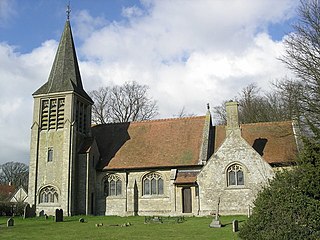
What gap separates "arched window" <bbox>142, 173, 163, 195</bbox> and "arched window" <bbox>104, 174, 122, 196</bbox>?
7.72 feet

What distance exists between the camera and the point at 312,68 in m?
21.6

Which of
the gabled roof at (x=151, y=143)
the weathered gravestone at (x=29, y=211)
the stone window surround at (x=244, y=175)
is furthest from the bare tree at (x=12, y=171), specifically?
the stone window surround at (x=244, y=175)

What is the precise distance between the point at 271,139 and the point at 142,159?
1111cm

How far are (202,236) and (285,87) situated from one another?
1111 cm

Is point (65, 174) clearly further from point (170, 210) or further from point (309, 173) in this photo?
point (309, 173)

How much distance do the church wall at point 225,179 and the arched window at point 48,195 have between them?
12.5 meters

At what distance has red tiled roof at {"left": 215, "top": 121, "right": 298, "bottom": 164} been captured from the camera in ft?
97.7

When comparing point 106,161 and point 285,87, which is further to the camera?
point 106,161

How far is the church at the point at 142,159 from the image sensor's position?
29.4 m

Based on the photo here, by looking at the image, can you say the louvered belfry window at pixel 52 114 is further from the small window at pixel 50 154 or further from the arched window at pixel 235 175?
the arched window at pixel 235 175

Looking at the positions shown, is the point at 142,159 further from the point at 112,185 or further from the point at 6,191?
the point at 6,191

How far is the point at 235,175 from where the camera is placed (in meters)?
29.4

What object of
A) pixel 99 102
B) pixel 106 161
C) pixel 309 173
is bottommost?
pixel 309 173

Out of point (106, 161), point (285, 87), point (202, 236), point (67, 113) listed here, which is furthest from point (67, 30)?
point (202, 236)
